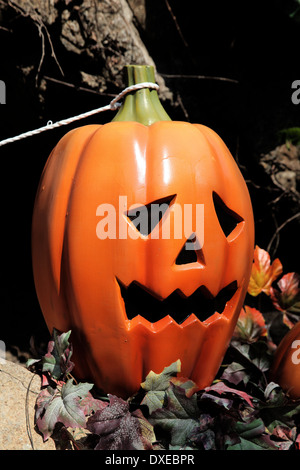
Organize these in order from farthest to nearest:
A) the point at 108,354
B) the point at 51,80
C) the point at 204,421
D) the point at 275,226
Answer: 1. the point at 275,226
2. the point at 51,80
3. the point at 108,354
4. the point at 204,421

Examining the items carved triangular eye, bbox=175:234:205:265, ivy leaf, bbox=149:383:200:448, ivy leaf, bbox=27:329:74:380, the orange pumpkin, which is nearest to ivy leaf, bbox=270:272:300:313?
the orange pumpkin

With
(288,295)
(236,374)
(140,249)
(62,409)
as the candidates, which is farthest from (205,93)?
(62,409)

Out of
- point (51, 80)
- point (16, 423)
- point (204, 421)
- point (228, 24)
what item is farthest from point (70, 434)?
point (228, 24)

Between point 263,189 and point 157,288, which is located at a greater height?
point 263,189

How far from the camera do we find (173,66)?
193cm

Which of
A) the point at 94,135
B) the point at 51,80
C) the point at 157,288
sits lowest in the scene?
the point at 157,288

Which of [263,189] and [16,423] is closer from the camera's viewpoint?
[16,423]

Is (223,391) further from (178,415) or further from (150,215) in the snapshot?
(150,215)

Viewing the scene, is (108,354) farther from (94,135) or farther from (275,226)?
(275,226)

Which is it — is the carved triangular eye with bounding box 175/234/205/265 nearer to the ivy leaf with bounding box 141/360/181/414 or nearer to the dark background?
the ivy leaf with bounding box 141/360/181/414

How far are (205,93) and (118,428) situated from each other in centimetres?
139

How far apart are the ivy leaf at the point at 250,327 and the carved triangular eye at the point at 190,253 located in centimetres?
44

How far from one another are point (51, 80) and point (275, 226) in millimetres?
1095

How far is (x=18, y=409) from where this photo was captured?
1.19 metres
